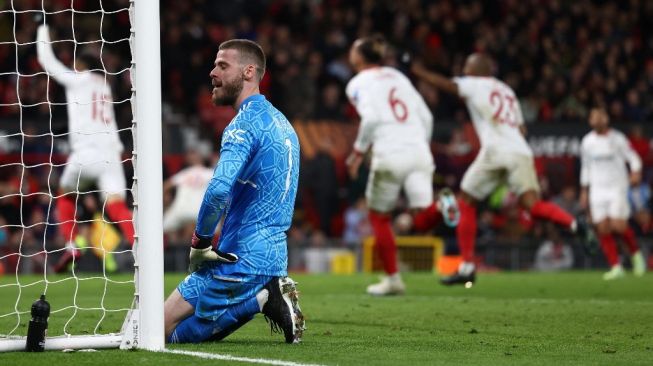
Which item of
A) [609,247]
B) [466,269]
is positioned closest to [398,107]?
[466,269]

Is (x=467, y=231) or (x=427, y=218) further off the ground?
(x=427, y=218)

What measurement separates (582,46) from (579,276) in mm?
9400

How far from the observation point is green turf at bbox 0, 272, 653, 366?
18.9 ft

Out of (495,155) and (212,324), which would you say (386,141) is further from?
(212,324)

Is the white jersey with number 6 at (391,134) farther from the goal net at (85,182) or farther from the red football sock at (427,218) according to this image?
the goal net at (85,182)

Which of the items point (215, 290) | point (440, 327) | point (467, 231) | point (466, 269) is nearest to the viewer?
point (215, 290)

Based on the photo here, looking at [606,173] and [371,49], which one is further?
[606,173]

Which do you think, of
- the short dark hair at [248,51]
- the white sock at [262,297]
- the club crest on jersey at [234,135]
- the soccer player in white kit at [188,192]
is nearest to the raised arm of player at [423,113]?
the short dark hair at [248,51]

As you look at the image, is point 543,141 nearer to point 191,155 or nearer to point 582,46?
point 582,46

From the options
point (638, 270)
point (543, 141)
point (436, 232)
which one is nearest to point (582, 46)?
point (543, 141)

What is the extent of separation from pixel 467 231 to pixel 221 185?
6657mm

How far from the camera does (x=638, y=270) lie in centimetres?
1566

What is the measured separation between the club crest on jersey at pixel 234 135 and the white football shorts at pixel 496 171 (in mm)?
6537

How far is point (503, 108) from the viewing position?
487 inches
